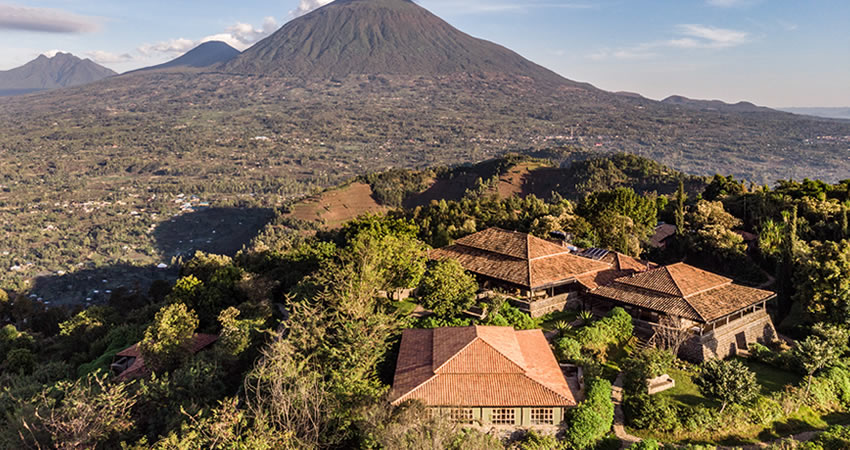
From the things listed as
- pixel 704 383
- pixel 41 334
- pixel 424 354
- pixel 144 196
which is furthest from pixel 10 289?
pixel 704 383

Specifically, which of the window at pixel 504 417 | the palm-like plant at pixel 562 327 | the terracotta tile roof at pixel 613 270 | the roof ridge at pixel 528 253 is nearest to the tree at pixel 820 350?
the terracotta tile roof at pixel 613 270

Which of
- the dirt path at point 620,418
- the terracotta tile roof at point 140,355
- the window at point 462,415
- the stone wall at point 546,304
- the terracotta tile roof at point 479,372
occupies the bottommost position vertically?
the terracotta tile roof at point 140,355

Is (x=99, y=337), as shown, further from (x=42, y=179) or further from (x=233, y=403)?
(x=42, y=179)

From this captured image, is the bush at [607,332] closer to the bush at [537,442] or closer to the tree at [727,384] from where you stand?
the tree at [727,384]

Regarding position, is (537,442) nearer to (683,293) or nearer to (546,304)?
(546,304)

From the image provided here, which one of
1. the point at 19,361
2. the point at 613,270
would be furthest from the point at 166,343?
the point at 613,270

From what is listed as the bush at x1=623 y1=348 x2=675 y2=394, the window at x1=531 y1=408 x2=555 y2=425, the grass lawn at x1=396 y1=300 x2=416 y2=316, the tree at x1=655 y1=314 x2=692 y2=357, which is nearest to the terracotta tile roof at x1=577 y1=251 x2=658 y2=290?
the tree at x1=655 y1=314 x2=692 y2=357

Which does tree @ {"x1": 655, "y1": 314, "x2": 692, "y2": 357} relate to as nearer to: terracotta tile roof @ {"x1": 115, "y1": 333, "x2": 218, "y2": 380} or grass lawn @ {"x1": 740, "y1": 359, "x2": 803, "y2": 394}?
grass lawn @ {"x1": 740, "y1": 359, "x2": 803, "y2": 394}
